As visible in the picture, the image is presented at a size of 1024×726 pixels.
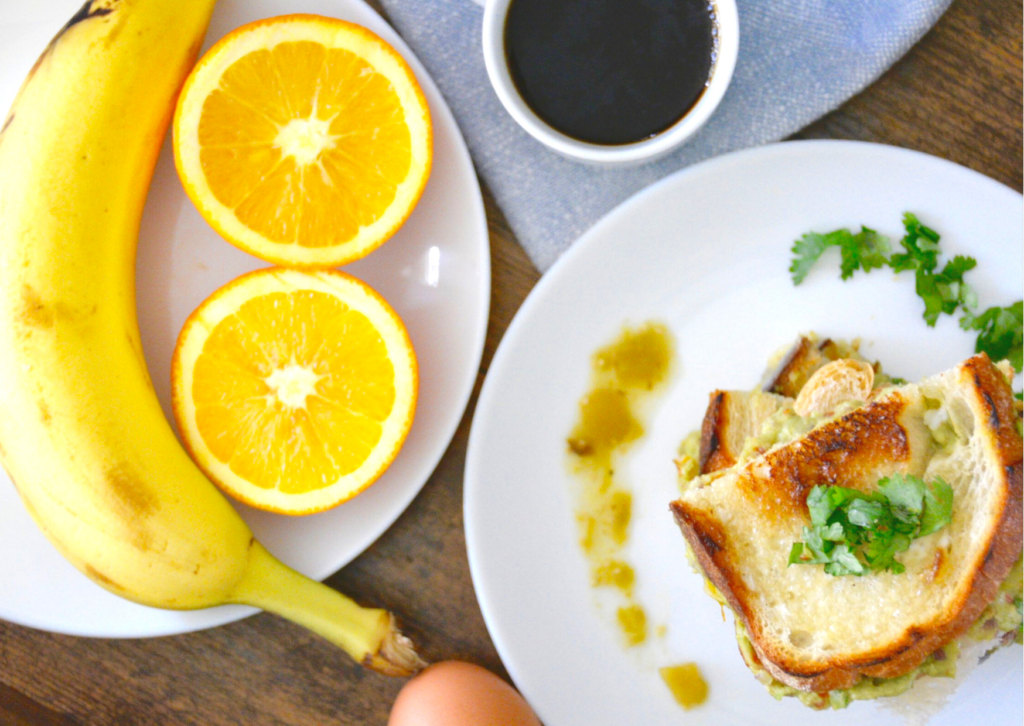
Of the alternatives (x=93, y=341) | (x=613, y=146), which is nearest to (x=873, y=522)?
(x=613, y=146)

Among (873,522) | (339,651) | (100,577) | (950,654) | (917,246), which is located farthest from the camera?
(339,651)

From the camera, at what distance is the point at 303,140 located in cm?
170

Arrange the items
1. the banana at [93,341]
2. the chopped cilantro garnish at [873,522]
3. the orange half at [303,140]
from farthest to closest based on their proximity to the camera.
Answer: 1. the orange half at [303,140]
2. the banana at [93,341]
3. the chopped cilantro garnish at [873,522]

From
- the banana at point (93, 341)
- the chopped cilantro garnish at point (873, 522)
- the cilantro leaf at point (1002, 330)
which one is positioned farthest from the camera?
the cilantro leaf at point (1002, 330)

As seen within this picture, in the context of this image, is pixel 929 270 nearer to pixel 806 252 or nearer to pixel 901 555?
pixel 806 252

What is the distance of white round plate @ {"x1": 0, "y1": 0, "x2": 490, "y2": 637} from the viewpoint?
1796 millimetres

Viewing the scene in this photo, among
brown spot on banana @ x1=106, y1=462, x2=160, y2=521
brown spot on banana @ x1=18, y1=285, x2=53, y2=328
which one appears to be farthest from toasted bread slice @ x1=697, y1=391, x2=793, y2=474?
brown spot on banana @ x1=18, y1=285, x2=53, y2=328

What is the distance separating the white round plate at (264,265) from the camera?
180 centimetres

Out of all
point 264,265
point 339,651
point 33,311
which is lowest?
point 339,651

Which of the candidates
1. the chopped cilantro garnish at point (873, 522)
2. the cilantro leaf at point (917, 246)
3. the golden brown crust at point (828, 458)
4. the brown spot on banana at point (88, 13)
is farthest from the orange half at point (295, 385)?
the cilantro leaf at point (917, 246)

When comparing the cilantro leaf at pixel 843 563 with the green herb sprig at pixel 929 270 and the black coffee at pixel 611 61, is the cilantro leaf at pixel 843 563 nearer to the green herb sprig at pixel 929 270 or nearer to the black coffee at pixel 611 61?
the green herb sprig at pixel 929 270

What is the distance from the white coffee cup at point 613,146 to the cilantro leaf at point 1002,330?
799 mm

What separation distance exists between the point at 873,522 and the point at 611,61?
109 centimetres

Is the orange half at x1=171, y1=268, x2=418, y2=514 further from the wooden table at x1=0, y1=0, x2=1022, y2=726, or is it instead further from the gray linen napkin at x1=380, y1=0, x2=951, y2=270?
the gray linen napkin at x1=380, y1=0, x2=951, y2=270
